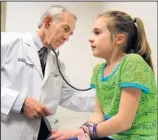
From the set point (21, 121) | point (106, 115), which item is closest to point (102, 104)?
point (106, 115)

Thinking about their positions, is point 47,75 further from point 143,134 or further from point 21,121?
point 143,134

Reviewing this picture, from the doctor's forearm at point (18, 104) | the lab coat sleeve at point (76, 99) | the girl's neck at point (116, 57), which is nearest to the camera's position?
the girl's neck at point (116, 57)

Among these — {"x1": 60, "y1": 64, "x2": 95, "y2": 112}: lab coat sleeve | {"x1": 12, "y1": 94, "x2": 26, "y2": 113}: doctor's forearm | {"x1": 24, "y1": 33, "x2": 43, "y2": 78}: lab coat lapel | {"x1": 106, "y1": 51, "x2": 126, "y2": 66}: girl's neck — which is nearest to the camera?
{"x1": 106, "y1": 51, "x2": 126, "y2": 66}: girl's neck

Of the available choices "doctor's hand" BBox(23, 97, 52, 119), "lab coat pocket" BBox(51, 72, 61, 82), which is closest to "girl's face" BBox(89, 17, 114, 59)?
"doctor's hand" BBox(23, 97, 52, 119)

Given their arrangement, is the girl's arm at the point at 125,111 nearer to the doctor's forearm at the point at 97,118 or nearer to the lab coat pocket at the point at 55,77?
the doctor's forearm at the point at 97,118

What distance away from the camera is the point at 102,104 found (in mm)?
938

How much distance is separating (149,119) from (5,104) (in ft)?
2.17

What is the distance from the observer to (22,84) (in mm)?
1229

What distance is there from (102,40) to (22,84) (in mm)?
543

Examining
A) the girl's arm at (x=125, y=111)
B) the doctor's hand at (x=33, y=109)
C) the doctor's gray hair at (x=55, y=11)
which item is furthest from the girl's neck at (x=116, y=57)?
the doctor's gray hair at (x=55, y=11)

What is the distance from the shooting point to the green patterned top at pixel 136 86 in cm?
79

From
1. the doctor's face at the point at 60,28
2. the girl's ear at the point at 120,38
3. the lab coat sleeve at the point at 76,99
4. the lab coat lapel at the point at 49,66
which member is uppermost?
the girl's ear at the point at 120,38

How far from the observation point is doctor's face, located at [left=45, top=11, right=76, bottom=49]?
136 centimetres

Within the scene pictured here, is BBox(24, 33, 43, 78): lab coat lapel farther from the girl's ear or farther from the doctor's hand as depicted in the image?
the girl's ear
